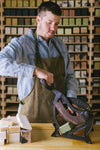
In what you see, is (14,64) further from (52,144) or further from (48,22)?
(52,144)

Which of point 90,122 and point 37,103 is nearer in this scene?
point 90,122

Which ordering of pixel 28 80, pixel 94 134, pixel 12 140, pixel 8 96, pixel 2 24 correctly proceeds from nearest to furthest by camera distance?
pixel 12 140 < pixel 94 134 < pixel 28 80 < pixel 2 24 < pixel 8 96

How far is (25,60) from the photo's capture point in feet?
5.79

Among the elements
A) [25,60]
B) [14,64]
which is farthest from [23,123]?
[25,60]

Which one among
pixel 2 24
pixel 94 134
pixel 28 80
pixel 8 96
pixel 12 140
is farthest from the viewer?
pixel 8 96

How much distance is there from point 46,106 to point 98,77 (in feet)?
9.15

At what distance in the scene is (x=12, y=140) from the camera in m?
1.17

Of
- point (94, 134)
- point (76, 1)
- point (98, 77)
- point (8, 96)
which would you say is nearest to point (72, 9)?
point (76, 1)

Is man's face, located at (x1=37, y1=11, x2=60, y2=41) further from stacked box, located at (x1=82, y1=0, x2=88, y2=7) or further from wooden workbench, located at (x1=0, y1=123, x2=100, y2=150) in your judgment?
stacked box, located at (x1=82, y1=0, x2=88, y2=7)

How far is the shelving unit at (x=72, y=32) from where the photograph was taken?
4.24m

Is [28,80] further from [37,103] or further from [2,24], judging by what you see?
[2,24]

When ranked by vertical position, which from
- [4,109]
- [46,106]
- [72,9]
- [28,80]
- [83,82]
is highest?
[72,9]

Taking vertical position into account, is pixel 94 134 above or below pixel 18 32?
below

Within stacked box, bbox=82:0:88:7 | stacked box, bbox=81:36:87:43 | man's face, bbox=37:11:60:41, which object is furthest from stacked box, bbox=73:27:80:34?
man's face, bbox=37:11:60:41
